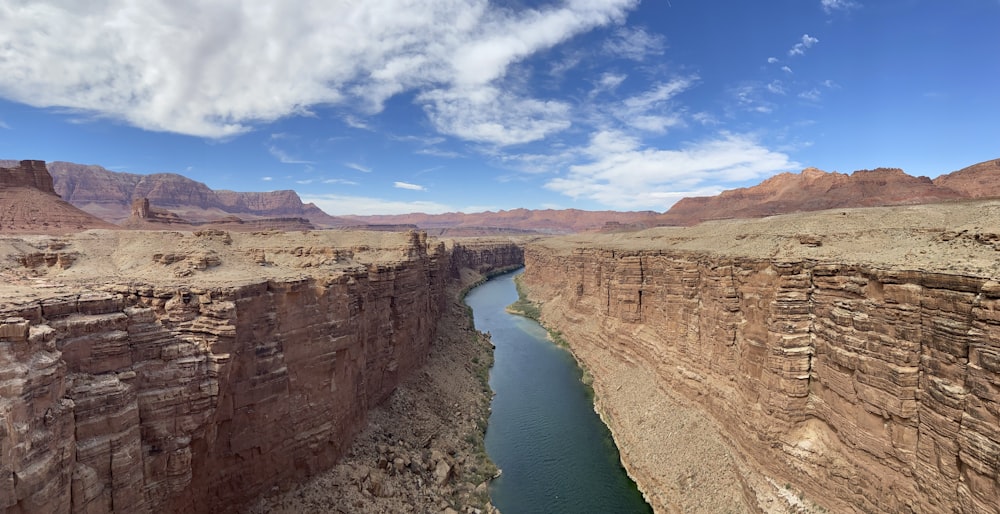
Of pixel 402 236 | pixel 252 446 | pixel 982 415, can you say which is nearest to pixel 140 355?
pixel 252 446

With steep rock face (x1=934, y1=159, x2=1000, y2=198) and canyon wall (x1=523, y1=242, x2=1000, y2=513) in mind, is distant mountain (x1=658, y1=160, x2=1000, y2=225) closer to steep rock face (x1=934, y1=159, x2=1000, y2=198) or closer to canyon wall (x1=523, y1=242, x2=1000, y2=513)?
steep rock face (x1=934, y1=159, x2=1000, y2=198)

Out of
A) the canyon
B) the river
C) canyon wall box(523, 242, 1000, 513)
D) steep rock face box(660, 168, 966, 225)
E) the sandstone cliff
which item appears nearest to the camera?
the canyon

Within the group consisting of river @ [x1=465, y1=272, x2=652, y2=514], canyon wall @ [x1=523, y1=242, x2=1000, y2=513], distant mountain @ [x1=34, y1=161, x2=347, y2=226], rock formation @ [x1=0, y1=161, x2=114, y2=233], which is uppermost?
distant mountain @ [x1=34, y1=161, x2=347, y2=226]

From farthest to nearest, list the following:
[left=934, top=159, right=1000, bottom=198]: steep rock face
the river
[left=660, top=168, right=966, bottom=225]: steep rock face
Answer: [left=660, top=168, right=966, bottom=225]: steep rock face, [left=934, top=159, right=1000, bottom=198]: steep rock face, the river

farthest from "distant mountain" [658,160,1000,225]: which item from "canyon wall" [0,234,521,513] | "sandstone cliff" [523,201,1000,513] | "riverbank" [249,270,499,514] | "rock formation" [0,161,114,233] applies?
"rock formation" [0,161,114,233]

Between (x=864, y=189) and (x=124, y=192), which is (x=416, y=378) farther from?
(x=124, y=192)

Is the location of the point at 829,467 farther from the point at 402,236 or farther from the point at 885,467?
the point at 402,236

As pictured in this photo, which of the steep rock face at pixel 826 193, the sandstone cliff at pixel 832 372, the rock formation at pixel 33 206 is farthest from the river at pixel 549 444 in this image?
the steep rock face at pixel 826 193
